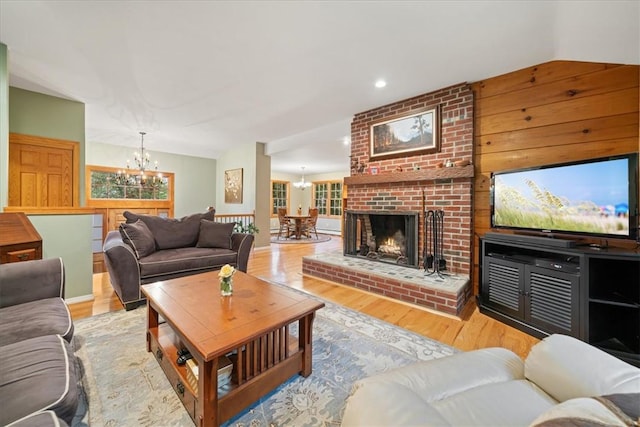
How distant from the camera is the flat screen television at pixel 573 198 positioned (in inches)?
70.7

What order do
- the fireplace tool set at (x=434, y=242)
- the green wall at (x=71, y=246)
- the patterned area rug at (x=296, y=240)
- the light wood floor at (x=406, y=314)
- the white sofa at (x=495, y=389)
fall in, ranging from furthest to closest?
the patterned area rug at (x=296, y=240), the fireplace tool set at (x=434, y=242), the green wall at (x=71, y=246), the light wood floor at (x=406, y=314), the white sofa at (x=495, y=389)

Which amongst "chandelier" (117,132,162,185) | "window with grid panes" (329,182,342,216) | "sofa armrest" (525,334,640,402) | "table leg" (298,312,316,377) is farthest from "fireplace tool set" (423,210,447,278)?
"window with grid panes" (329,182,342,216)

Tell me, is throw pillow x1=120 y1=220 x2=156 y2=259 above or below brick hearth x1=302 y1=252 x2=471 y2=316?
above

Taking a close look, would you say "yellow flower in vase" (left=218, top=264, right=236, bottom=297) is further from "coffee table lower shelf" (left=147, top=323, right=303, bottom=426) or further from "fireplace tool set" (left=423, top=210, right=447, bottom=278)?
"fireplace tool set" (left=423, top=210, right=447, bottom=278)

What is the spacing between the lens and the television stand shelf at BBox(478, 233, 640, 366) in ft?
5.83

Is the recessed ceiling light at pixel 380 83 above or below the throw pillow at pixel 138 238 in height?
above

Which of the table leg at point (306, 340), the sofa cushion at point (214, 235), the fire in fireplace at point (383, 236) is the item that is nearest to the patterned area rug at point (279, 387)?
the table leg at point (306, 340)

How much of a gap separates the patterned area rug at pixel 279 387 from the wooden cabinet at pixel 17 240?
2.39ft

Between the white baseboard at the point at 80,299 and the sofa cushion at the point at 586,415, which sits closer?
the sofa cushion at the point at 586,415

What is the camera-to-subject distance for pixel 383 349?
190 cm

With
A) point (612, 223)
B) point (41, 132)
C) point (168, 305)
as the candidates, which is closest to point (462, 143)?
point (612, 223)

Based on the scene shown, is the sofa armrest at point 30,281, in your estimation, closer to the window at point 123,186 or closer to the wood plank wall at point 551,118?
the wood plank wall at point 551,118

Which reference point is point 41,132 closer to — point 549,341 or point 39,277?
point 39,277

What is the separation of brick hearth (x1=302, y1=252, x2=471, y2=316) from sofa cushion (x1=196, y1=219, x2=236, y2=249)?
1.20 meters
